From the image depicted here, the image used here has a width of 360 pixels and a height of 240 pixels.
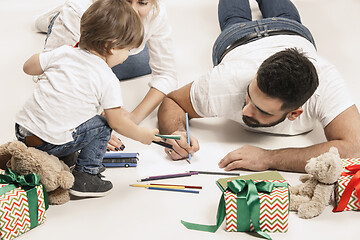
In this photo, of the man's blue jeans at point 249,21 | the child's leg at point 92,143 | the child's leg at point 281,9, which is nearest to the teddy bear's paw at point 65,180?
the child's leg at point 92,143

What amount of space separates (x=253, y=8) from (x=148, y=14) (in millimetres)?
1315

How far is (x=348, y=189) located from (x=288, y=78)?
43 cm

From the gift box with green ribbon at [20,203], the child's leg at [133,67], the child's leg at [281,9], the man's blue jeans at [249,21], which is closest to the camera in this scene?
the gift box with green ribbon at [20,203]

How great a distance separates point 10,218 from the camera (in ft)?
5.17

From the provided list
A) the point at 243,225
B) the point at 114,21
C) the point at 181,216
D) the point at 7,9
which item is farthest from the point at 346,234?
the point at 7,9

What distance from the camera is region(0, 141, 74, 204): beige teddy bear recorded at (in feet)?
5.47

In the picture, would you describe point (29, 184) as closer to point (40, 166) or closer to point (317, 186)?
point (40, 166)

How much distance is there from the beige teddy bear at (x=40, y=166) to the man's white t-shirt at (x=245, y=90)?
26.9 inches

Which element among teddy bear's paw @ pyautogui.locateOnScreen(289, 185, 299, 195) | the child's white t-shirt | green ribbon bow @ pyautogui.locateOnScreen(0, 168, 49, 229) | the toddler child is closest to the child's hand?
the toddler child

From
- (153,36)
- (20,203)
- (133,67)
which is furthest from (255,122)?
(20,203)

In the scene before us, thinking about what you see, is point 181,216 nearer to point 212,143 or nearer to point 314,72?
point 212,143

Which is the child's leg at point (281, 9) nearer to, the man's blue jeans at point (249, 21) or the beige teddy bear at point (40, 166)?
the man's blue jeans at point (249, 21)

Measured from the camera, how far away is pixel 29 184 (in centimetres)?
165

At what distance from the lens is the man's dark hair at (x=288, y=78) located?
1832 mm
